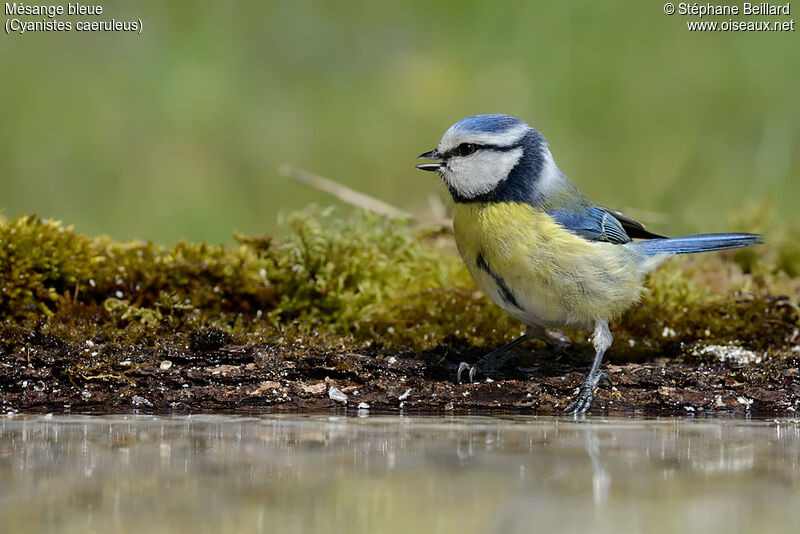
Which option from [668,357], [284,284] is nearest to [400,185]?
[284,284]

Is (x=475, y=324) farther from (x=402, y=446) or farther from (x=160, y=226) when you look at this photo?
(x=160, y=226)

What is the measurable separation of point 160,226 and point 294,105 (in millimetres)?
2308

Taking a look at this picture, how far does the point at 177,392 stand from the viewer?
3.37 meters

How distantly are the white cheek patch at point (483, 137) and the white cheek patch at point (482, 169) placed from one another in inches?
1.7

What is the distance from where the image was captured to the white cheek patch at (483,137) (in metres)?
3.76

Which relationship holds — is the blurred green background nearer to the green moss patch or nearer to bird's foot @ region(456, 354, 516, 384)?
the green moss patch

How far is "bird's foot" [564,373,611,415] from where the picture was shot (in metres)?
3.35

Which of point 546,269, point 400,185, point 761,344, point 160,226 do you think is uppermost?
point 400,185

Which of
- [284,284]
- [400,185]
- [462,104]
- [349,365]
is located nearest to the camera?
[349,365]

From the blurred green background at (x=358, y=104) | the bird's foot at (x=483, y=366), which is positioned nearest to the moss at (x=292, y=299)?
the bird's foot at (x=483, y=366)

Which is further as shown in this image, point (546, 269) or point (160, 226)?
point (160, 226)

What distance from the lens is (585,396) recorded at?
342 centimetres

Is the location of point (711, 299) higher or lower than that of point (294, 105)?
lower

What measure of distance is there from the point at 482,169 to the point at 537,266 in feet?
1.80
